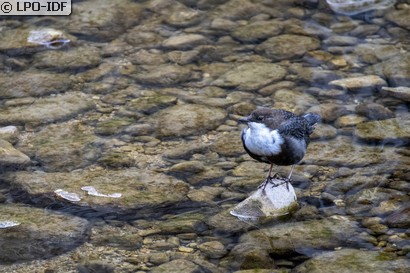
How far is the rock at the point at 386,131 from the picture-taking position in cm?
770

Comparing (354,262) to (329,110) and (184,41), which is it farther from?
(184,41)

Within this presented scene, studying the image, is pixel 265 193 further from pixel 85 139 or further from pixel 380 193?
pixel 85 139

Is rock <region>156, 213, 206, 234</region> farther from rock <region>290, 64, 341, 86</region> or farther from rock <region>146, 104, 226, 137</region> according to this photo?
rock <region>290, 64, 341, 86</region>

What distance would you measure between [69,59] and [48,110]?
1.34 m

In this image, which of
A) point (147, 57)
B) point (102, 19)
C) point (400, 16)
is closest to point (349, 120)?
point (147, 57)

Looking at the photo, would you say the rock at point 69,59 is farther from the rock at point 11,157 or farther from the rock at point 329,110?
the rock at point 329,110

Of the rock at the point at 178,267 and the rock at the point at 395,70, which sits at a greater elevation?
the rock at the point at 395,70

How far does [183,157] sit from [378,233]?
2.09m

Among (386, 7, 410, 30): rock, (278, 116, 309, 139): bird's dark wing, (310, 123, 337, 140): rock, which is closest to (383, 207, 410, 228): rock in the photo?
(278, 116, 309, 139): bird's dark wing

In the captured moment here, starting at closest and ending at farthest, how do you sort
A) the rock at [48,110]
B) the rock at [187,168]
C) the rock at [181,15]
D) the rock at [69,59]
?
the rock at [187,168], the rock at [48,110], the rock at [69,59], the rock at [181,15]

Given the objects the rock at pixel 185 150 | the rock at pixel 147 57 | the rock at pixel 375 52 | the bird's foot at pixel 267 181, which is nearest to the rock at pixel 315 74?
the rock at pixel 375 52

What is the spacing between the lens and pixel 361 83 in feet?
28.8

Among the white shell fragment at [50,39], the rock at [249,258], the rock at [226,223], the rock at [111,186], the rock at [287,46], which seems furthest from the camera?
the white shell fragment at [50,39]

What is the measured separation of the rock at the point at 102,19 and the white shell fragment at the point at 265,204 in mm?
4191
